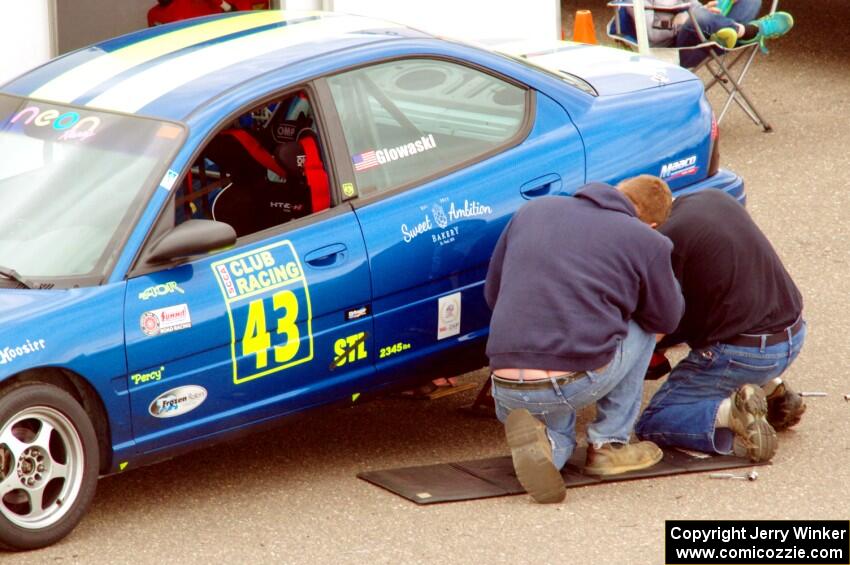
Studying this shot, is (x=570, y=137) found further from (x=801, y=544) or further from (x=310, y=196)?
(x=801, y=544)

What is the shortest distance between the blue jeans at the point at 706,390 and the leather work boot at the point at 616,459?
21 cm

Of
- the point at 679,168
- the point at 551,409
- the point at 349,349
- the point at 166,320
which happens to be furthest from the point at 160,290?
the point at 679,168

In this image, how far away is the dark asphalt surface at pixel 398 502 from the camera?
5.22 metres

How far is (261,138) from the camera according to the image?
623 cm

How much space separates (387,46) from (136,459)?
1.92 m

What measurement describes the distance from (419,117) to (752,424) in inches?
69.4

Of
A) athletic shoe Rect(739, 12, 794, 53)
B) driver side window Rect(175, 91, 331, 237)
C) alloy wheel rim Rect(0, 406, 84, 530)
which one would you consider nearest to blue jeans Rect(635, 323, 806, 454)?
driver side window Rect(175, 91, 331, 237)

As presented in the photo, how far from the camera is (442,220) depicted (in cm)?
595

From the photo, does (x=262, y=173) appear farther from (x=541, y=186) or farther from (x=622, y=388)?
(x=622, y=388)

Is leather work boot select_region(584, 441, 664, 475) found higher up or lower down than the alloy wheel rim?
lower down

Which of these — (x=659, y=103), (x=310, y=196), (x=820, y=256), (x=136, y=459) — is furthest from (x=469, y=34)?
(x=136, y=459)

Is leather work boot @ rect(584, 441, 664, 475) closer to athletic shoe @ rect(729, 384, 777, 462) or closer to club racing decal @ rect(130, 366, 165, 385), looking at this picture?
athletic shoe @ rect(729, 384, 777, 462)

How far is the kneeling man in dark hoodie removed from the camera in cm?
563

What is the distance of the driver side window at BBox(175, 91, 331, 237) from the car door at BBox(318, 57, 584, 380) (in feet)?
0.56
